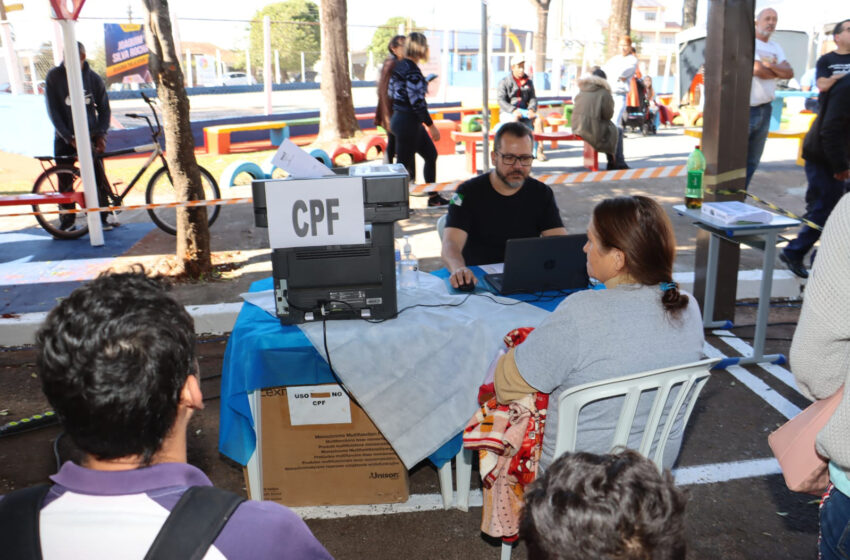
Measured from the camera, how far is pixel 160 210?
8.00 meters

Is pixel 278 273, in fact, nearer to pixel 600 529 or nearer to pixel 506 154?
pixel 506 154

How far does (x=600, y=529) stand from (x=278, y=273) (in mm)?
1902

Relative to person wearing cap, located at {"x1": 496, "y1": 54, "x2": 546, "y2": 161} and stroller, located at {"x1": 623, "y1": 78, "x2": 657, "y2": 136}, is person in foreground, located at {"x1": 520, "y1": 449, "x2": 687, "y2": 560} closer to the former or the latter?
person wearing cap, located at {"x1": 496, "y1": 54, "x2": 546, "y2": 161}

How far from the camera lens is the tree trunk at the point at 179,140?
5.45 m

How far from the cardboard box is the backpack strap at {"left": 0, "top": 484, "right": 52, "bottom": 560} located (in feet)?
5.79

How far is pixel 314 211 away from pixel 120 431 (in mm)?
1575

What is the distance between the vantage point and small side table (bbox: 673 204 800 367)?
398cm

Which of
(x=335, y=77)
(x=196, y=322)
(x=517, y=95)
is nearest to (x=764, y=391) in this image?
(x=196, y=322)

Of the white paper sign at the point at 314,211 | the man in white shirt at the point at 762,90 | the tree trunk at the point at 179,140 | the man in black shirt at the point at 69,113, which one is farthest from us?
the man in black shirt at the point at 69,113

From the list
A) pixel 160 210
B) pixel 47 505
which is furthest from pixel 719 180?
pixel 160 210

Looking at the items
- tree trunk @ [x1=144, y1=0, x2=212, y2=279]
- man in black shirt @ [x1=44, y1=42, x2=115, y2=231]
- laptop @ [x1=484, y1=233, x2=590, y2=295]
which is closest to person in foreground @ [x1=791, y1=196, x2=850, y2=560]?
laptop @ [x1=484, y1=233, x2=590, y2=295]

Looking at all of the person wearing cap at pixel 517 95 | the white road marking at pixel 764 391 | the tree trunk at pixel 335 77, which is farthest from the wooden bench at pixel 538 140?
the white road marking at pixel 764 391

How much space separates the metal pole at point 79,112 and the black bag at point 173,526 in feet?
19.7

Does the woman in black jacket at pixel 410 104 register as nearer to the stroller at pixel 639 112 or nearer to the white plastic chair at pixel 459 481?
the white plastic chair at pixel 459 481
